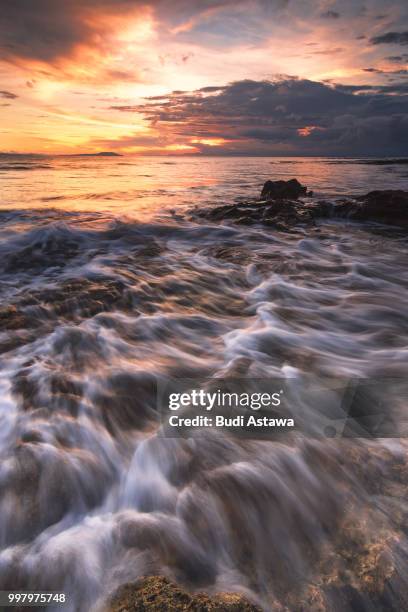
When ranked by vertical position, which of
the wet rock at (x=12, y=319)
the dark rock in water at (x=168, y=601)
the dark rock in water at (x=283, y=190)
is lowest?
the dark rock in water at (x=283, y=190)

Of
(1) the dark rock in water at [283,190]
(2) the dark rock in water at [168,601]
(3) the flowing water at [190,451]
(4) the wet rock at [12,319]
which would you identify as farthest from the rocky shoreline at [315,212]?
(2) the dark rock in water at [168,601]

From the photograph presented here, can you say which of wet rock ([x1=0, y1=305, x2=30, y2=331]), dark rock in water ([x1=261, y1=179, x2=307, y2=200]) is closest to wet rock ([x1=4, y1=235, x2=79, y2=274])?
wet rock ([x1=0, y1=305, x2=30, y2=331])

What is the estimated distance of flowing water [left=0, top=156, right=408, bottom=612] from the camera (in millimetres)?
A: 1796

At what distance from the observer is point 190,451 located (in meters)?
2.60

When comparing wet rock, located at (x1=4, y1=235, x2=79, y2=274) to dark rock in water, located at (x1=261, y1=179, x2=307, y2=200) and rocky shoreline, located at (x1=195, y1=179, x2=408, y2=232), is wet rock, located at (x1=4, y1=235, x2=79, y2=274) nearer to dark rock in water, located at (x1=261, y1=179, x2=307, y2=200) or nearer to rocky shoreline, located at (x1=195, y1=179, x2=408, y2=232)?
rocky shoreline, located at (x1=195, y1=179, x2=408, y2=232)

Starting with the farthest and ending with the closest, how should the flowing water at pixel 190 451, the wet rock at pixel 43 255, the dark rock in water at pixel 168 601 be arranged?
the wet rock at pixel 43 255 < the flowing water at pixel 190 451 < the dark rock in water at pixel 168 601

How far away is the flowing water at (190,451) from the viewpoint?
1.80m

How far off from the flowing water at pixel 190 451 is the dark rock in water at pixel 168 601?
7.0 inches

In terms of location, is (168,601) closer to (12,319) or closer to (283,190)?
(12,319)

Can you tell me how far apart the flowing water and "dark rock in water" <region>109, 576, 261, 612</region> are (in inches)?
7.0

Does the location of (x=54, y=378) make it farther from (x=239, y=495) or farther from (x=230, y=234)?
(x=230, y=234)

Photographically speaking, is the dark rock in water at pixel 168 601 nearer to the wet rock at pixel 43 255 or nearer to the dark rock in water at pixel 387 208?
the wet rock at pixel 43 255

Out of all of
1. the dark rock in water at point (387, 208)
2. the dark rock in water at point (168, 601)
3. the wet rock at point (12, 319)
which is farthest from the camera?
the dark rock in water at point (387, 208)

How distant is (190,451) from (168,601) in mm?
1175
